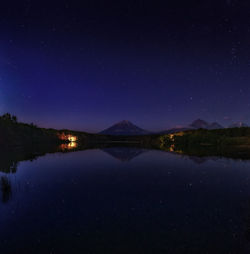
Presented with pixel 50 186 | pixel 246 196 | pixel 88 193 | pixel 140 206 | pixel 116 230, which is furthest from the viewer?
pixel 50 186

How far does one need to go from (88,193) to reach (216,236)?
10.3 m

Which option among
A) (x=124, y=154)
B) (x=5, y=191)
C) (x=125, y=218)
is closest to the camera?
(x=125, y=218)

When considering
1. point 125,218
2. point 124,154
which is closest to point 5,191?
point 125,218

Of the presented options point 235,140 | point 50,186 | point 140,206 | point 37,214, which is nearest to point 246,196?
point 140,206

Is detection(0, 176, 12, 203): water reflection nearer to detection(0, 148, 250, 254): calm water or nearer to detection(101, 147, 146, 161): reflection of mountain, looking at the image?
detection(0, 148, 250, 254): calm water

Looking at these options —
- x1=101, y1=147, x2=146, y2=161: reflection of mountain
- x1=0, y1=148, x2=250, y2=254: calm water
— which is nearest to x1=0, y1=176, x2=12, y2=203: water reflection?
x1=0, y1=148, x2=250, y2=254: calm water

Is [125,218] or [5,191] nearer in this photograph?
[125,218]

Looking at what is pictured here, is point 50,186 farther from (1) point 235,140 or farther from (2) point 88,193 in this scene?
(1) point 235,140

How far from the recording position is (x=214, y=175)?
21984 mm

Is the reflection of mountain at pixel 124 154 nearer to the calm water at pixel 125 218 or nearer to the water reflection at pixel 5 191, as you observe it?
the calm water at pixel 125 218

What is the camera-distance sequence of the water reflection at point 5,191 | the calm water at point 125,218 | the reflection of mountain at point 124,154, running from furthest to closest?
the reflection of mountain at point 124,154
the water reflection at point 5,191
the calm water at point 125,218

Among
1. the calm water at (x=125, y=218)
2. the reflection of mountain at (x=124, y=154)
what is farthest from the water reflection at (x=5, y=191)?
the reflection of mountain at (x=124, y=154)

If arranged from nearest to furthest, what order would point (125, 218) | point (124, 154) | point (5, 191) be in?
point (125, 218)
point (5, 191)
point (124, 154)

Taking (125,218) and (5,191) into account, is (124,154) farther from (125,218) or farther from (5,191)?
(125,218)
